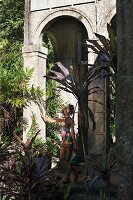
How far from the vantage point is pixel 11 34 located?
16594 mm

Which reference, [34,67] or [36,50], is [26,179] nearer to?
[34,67]

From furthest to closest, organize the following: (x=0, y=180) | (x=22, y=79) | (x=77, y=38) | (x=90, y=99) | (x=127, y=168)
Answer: (x=77, y=38)
(x=22, y=79)
(x=90, y=99)
(x=0, y=180)
(x=127, y=168)

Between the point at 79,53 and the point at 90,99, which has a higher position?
the point at 79,53

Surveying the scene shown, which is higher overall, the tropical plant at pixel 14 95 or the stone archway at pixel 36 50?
the stone archway at pixel 36 50

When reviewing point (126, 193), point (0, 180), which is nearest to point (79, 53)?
point (0, 180)

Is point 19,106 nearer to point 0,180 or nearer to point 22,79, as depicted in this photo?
point 22,79

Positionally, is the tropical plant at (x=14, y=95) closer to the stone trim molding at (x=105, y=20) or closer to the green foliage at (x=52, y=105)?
the green foliage at (x=52, y=105)

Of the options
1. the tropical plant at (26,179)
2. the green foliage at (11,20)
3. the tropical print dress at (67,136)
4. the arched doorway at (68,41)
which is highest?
the green foliage at (11,20)

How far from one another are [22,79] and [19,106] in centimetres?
62

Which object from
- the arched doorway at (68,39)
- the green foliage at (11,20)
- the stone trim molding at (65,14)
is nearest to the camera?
the stone trim molding at (65,14)

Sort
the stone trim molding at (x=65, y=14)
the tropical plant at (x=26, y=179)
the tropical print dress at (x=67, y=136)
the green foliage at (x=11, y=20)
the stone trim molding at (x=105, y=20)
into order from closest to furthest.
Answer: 1. the tropical plant at (x=26, y=179)
2. the tropical print dress at (x=67, y=136)
3. the stone trim molding at (x=105, y=20)
4. the stone trim molding at (x=65, y=14)
5. the green foliage at (x=11, y=20)

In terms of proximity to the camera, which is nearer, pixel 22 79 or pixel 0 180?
pixel 0 180

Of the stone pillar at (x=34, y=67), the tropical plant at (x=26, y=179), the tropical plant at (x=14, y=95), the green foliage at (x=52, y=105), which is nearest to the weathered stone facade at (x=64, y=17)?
the stone pillar at (x=34, y=67)

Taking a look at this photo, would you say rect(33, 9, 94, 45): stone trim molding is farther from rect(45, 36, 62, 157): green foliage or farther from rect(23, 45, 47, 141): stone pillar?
rect(45, 36, 62, 157): green foliage
